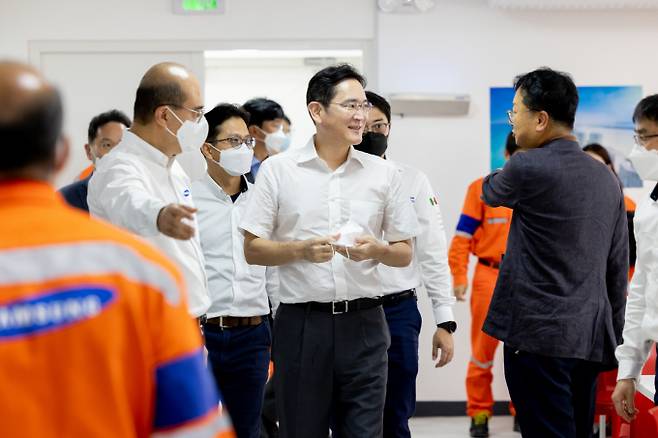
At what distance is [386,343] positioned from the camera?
308 cm

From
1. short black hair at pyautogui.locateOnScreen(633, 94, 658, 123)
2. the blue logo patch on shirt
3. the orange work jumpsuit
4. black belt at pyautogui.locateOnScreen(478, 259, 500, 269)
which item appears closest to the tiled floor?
the orange work jumpsuit

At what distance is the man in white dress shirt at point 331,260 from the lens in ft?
9.72

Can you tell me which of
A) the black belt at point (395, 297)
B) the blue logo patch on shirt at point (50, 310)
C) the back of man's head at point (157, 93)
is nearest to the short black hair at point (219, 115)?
the back of man's head at point (157, 93)

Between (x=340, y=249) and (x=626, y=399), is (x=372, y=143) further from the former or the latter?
(x=626, y=399)

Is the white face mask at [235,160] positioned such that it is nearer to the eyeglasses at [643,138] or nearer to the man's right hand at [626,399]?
the eyeglasses at [643,138]

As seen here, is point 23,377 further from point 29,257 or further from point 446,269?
point 446,269


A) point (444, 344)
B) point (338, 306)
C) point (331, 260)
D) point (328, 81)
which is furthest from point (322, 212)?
point (444, 344)

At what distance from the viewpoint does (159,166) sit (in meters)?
2.85

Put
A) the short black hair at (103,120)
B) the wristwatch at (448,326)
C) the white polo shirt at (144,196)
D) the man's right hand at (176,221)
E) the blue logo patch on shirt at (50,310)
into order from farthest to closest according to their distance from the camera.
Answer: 1. the short black hair at (103,120)
2. the wristwatch at (448,326)
3. the white polo shirt at (144,196)
4. the man's right hand at (176,221)
5. the blue logo patch on shirt at (50,310)

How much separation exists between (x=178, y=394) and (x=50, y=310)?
0.70 ft

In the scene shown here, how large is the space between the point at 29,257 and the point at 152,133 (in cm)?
171

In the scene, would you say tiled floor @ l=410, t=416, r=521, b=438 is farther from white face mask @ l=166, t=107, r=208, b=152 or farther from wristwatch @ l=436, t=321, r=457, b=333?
white face mask @ l=166, t=107, r=208, b=152

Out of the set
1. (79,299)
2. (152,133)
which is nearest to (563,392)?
(152,133)

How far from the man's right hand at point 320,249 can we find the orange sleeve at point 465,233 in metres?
2.92
